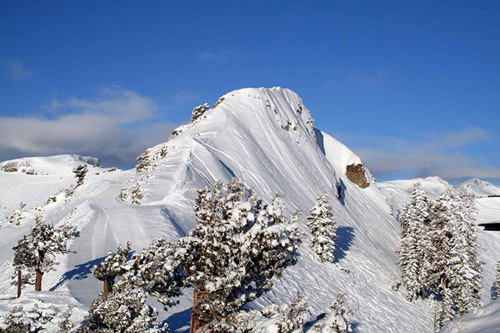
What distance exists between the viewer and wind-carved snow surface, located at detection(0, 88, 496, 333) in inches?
1139

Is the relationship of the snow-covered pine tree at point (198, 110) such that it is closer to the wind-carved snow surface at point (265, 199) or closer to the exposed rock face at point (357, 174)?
the wind-carved snow surface at point (265, 199)

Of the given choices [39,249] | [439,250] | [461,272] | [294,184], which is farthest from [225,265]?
[294,184]

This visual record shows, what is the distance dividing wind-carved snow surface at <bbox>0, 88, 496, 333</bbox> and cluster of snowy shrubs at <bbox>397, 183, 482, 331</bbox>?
3.22 meters

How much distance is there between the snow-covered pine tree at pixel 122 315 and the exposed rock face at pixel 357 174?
85.4m

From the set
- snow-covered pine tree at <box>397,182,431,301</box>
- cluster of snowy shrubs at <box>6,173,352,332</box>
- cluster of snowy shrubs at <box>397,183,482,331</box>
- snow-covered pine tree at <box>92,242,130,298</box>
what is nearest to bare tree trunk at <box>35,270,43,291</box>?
snow-covered pine tree at <box>92,242,130,298</box>

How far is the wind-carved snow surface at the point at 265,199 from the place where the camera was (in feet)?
94.9

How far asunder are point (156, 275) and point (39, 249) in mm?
11927

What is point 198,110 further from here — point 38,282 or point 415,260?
point 38,282

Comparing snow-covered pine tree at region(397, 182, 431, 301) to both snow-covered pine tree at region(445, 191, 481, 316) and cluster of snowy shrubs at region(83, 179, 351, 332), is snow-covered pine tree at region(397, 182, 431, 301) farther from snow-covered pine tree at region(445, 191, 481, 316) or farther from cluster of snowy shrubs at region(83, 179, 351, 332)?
cluster of snowy shrubs at region(83, 179, 351, 332)

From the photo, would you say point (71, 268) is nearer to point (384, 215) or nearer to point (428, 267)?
point (428, 267)

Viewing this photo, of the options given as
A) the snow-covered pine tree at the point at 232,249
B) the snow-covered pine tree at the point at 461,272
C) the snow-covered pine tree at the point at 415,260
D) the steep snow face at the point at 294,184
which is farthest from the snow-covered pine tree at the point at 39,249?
the snow-covered pine tree at the point at 461,272

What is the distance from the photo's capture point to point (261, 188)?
55.9m

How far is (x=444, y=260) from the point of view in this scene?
40.7 meters

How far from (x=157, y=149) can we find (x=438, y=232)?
143 ft
